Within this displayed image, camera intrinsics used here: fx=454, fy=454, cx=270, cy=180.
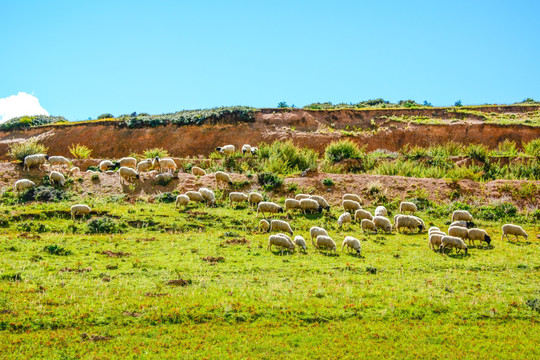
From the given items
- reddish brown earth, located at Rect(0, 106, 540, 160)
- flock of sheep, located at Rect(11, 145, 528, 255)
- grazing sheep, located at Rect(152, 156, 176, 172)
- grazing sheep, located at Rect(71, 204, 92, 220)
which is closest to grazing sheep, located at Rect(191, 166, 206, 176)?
flock of sheep, located at Rect(11, 145, 528, 255)

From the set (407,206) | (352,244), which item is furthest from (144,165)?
(352,244)

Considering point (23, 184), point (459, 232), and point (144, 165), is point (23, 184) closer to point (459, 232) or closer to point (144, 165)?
point (144, 165)

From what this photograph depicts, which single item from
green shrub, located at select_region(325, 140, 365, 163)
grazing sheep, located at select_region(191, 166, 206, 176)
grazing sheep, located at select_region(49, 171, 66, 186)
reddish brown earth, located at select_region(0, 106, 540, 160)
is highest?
reddish brown earth, located at select_region(0, 106, 540, 160)

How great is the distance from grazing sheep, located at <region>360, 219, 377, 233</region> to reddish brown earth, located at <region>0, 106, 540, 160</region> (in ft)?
92.4

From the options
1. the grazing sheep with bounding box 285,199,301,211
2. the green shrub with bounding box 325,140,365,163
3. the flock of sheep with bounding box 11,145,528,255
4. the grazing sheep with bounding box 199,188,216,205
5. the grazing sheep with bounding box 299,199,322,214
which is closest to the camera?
the flock of sheep with bounding box 11,145,528,255

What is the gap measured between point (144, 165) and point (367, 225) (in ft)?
53.0

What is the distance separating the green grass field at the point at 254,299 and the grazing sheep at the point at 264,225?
1.67m

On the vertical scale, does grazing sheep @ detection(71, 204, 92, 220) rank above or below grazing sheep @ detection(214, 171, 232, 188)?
below

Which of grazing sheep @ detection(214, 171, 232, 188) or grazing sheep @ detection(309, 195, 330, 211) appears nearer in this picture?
grazing sheep @ detection(309, 195, 330, 211)

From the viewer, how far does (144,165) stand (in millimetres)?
30328

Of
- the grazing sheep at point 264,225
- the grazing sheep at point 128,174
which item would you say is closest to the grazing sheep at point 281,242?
the grazing sheep at point 264,225

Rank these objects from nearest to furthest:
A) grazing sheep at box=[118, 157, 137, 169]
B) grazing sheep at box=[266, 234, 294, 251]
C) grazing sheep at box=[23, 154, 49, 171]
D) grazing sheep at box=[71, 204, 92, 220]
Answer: grazing sheep at box=[266, 234, 294, 251]
grazing sheep at box=[71, 204, 92, 220]
grazing sheep at box=[23, 154, 49, 171]
grazing sheep at box=[118, 157, 137, 169]

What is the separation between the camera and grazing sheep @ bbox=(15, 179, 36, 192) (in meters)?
25.9

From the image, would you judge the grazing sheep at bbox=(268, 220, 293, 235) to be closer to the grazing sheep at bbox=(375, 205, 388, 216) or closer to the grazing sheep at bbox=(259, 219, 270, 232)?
the grazing sheep at bbox=(259, 219, 270, 232)
